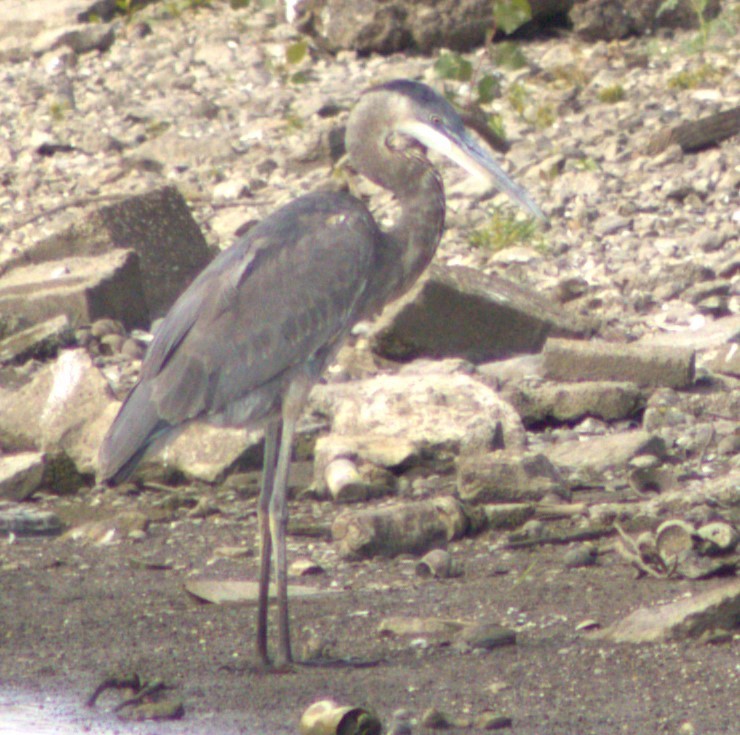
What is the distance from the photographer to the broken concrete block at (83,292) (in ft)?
27.1

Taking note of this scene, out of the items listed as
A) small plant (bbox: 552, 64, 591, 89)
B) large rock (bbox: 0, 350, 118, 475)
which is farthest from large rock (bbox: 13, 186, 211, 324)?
small plant (bbox: 552, 64, 591, 89)

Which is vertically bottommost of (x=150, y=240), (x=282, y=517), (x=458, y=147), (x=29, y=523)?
(x=29, y=523)

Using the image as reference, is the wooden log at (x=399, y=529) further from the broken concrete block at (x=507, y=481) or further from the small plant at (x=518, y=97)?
the small plant at (x=518, y=97)

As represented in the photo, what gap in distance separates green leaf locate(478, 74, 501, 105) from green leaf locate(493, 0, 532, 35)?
0.46 meters

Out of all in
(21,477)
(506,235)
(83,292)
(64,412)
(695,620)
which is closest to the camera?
(695,620)

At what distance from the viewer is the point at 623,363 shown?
704 centimetres

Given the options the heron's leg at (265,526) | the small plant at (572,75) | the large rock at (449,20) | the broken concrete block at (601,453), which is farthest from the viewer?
the large rock at (449,20)

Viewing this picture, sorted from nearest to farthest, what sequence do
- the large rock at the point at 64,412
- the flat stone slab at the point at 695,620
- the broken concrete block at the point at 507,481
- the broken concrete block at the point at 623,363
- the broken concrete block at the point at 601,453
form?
the flat stone slab at the point at 695,620 < the broken concrete block at the point at 507,481 < the broken concrete block at the point at 601,453 < the large rock at the point at 64,412 < the broken concrete block at the point at 623,363

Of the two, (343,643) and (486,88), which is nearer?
(343,643)

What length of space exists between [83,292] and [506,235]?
2.40m

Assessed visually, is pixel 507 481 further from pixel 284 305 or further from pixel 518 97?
pixel 518 97

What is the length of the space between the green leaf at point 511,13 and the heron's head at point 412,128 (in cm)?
575

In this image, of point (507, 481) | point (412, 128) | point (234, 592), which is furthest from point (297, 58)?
point (234, 592)

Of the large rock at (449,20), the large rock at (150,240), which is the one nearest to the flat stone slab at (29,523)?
the large rock at (150,240)
